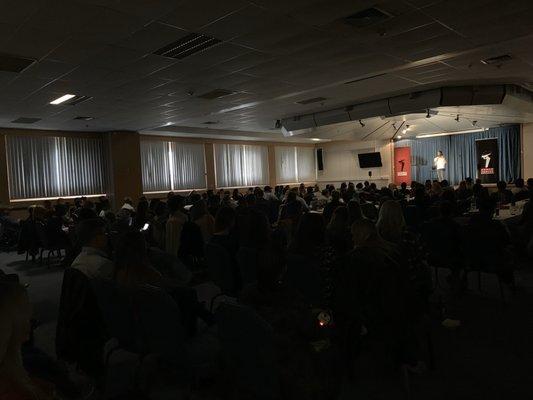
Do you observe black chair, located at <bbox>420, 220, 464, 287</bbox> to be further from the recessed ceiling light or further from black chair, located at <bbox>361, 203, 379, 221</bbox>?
the recessed ceiling light

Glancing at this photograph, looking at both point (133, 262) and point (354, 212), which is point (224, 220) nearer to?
point (354, 212)

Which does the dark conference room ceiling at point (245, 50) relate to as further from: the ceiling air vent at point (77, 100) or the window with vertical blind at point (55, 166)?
the window with vertical blind at point (55, 166)

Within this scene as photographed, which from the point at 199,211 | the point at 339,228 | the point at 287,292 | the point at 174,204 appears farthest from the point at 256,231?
the point at 199,211

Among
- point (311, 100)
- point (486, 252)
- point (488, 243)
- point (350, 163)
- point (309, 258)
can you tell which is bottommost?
point (486, 252)

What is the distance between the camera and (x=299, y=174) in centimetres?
2016

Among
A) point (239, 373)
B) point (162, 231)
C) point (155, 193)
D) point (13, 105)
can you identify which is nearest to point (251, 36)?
point (162, 231)

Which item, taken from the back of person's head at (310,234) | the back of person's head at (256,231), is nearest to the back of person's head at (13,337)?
the back of person's head at (310,234)

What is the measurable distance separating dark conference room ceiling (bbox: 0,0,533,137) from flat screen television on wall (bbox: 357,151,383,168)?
8749mm

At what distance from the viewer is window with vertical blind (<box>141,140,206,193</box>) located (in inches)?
565

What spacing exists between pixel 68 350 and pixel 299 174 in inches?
708

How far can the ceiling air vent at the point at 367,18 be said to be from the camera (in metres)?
4.35

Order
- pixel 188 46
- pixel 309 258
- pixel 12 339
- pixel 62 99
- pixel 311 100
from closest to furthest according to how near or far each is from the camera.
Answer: pixel 12 339, pixel 309 258, pixel 188 46, pixel 62 99, pixel 311 100

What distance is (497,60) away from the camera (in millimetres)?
6641

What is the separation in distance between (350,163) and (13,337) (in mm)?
18982
